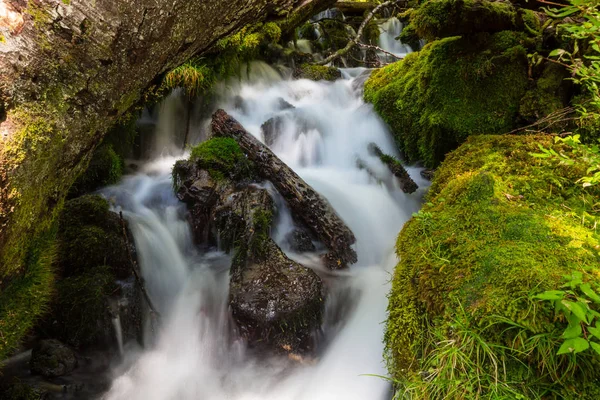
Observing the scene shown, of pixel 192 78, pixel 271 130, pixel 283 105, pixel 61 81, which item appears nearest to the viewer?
pixel 61 81

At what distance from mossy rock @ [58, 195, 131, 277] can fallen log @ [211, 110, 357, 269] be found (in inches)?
75.4

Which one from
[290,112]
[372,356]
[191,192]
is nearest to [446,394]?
[372,356]

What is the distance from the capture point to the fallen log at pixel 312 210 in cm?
414

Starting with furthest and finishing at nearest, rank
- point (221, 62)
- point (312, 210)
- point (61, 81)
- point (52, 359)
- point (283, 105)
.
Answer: point (283, 105) → point (221, 62) → point (312, 210) → point (52, 359) → point (61, 81)

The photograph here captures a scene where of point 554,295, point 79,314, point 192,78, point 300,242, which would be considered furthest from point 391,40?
point 554,295

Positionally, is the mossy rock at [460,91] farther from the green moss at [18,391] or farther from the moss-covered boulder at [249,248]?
the green moss at [18,391]

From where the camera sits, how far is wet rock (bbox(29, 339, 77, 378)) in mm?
2975

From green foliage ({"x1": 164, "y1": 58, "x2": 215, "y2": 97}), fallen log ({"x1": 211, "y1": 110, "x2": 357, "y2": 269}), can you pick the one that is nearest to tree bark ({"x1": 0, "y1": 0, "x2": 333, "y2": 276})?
fallen log ({"x1": 211, "y1": 110, "x2": 357, "y2": 269})

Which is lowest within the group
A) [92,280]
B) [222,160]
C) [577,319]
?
[577,319]

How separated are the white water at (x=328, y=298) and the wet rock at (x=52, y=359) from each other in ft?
1.41

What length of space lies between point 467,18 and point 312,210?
268cm

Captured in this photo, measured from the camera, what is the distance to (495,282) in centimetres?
163

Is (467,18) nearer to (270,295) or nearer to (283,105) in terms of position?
(270,295)

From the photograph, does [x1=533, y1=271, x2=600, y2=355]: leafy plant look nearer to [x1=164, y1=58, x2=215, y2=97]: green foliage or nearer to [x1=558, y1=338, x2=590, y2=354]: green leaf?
[x1=558, y1=338, x2=590, y2=354]: green leaf
